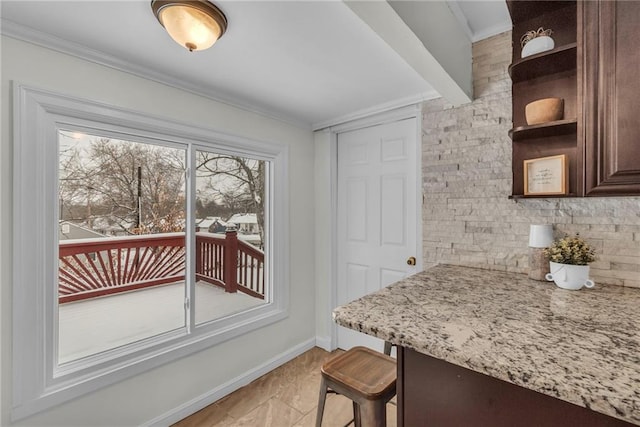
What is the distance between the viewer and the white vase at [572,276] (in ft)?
4.16

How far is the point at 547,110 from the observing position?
1426mm

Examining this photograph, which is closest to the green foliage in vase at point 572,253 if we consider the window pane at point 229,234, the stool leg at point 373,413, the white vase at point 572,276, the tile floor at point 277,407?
the white vase at point 572,276

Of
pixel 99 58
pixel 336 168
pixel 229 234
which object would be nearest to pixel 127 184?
pixel 99 58

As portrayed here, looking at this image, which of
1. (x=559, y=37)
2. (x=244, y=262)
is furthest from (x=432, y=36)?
(x=244, y=262)

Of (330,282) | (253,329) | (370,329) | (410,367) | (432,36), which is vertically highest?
(432,36)

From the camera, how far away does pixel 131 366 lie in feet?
5.75

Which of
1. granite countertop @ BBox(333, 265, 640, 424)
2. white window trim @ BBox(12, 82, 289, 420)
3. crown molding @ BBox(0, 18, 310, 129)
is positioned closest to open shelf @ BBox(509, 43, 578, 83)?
granite countertop @ BBox(333, 265, 640, 424)

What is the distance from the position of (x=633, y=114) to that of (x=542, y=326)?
0.93m

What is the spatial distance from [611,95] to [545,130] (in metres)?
0.28

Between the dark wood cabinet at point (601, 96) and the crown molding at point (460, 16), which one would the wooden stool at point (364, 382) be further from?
→ the crown molding at point (460, 16)

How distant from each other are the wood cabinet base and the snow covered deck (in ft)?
5.58

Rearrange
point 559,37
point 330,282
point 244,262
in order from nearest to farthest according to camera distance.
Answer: point 559,37 < point 244,262 < point 330,282

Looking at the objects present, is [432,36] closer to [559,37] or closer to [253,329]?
[559,37]

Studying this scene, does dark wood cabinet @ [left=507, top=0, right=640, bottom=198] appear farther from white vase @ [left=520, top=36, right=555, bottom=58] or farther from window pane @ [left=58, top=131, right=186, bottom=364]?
window pane @ [left=58, top=131, right=186, bottom=364]
